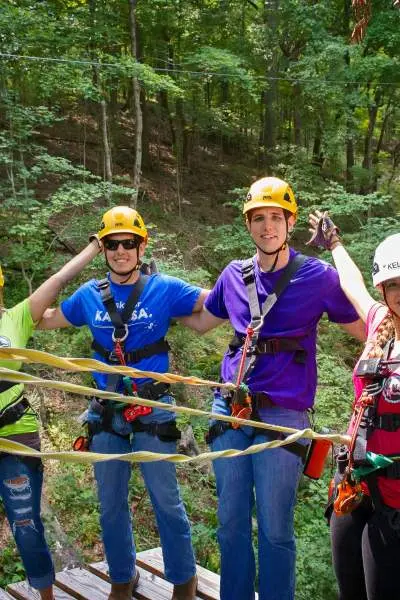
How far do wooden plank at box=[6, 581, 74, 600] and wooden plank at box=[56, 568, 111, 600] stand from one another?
0.16 ft

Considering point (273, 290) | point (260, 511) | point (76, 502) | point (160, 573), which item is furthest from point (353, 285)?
point (76, 502)

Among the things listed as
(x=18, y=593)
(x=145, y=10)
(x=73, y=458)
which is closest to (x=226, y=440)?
(x=73, y=458)

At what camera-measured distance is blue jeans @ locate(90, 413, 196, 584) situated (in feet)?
11.0

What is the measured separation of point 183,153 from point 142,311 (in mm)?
17335

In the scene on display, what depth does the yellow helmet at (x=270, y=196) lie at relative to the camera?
3178mm

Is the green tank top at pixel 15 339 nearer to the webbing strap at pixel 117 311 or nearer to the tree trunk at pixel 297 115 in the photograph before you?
the webbing strap at pixel 117 311

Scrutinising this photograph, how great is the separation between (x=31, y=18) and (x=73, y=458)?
10.5m

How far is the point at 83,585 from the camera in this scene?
3.99 m

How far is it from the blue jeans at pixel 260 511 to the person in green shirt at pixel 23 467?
108 cm

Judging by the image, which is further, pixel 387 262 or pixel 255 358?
pixel 255 358

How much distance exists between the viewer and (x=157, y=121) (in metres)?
21.2

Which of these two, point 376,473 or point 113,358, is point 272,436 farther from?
point 113,358

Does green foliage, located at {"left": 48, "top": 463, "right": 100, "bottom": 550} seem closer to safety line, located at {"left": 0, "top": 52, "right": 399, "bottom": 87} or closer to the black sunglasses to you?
the black sunglasses

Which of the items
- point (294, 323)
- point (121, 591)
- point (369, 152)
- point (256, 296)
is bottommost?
point (121, 591)
